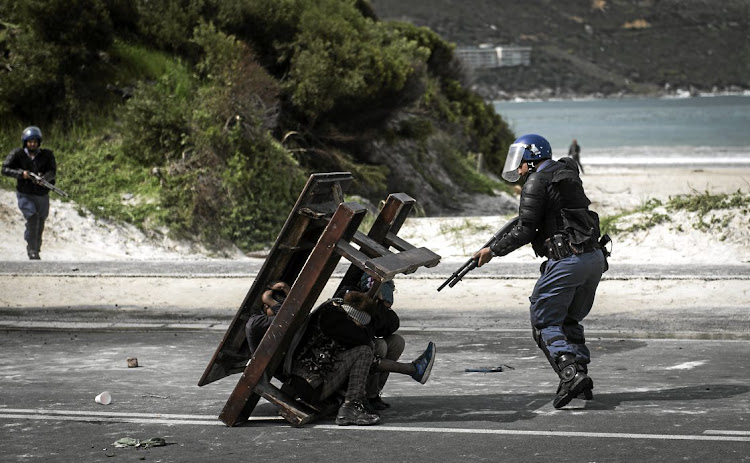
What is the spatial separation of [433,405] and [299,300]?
1.43 metres

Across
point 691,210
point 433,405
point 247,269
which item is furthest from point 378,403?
point 691,210

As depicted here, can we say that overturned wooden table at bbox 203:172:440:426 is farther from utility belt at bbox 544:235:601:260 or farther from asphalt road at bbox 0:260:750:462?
utility belt at bbox 544:235:601:260

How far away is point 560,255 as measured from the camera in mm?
7324

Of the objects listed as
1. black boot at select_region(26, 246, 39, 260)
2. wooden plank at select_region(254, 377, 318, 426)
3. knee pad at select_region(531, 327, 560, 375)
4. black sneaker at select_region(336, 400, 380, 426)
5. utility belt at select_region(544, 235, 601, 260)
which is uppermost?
utility belt at select_region(544, 235, 601, 260)

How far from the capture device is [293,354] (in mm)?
7121

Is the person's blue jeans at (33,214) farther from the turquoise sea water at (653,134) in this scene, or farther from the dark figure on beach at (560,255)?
the turquoise sea water at (653,134)

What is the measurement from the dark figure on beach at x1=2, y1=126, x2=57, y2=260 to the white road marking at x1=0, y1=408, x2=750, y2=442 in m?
8.28

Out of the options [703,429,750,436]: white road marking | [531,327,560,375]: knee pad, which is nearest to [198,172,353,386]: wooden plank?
[531,327,560,375]: knee pad

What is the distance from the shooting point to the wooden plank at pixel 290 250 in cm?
704

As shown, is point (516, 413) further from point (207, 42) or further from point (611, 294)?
point (207, 42)

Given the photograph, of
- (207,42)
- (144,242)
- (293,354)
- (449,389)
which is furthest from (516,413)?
(207,42)

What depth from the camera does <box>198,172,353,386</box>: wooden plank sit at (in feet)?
23.1

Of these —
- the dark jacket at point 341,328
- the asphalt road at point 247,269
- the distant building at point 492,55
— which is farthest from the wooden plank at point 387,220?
Answer: the distant building at point 492,55

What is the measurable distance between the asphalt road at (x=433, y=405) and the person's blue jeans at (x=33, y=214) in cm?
460
